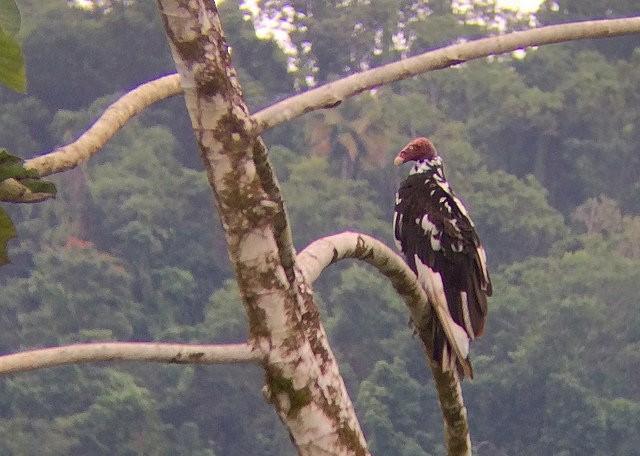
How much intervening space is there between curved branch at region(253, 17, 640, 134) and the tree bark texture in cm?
6

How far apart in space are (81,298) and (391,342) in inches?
189

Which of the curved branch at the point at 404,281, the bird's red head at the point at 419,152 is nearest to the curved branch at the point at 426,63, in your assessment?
the curved branch at the point at 404,281

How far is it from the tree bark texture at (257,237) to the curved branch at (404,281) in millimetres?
117

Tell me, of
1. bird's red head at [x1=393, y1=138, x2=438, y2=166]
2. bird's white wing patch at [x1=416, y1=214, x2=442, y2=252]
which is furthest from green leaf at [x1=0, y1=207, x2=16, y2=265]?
bird's red head at [x1=393, y1=138, x2=438, y2=166]

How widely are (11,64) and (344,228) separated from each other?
25.6m

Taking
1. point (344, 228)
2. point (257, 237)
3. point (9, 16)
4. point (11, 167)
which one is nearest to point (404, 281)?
point (257, 237)

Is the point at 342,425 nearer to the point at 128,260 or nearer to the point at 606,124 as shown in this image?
the point at 128,260

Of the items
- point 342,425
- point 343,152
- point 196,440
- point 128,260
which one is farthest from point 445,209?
point 343,152

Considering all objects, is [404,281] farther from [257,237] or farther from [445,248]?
[445,248]

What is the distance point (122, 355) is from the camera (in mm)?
2098

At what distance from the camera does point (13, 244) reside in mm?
26594

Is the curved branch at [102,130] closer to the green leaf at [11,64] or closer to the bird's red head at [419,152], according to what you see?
the green leaf at [11,64]

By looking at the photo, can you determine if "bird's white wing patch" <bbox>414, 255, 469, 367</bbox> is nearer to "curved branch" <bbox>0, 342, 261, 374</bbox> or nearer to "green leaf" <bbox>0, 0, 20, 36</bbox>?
"curved branch" <bbox>0, 342, 261, 374</bbox>

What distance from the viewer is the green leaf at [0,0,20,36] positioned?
5.59ft
